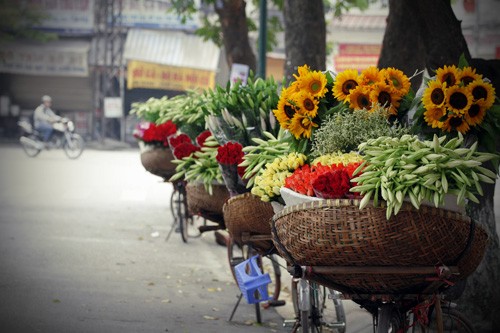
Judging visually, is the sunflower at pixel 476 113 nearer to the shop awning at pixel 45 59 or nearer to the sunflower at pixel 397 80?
the sunflower at pixel 397 80

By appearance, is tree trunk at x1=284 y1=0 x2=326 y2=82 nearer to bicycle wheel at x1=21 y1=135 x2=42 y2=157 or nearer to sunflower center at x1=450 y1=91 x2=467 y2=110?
sunflower center at x1=450 y1=91 x2=467 y2=110

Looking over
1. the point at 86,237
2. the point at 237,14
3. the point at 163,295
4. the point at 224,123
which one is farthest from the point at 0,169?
the point at 224,123

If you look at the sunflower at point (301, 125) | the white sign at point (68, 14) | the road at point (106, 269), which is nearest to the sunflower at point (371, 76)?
the sunflower at point (301, 125)

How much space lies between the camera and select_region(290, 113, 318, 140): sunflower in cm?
569

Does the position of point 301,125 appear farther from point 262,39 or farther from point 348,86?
point 262,39

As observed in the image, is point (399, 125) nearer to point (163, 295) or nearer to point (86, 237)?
point (163, 295)

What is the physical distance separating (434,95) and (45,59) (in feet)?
125

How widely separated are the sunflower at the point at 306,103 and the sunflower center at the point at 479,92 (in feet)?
3.27

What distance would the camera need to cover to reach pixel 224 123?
312 inches

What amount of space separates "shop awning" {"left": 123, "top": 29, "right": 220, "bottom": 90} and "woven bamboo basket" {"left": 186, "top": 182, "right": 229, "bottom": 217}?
3204cm

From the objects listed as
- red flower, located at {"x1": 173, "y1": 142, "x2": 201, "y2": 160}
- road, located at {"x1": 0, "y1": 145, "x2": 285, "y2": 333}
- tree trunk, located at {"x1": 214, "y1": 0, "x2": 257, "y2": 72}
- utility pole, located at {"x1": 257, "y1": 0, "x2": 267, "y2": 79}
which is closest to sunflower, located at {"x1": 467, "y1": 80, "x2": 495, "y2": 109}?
road, located at {"x1": 0, "y1": 145, "x2": 285, "y2": 333}

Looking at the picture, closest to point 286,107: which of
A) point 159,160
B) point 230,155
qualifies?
point 230,155

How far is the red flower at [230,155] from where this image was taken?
755 centimetres

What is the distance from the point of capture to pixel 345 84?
5637 millimetres
